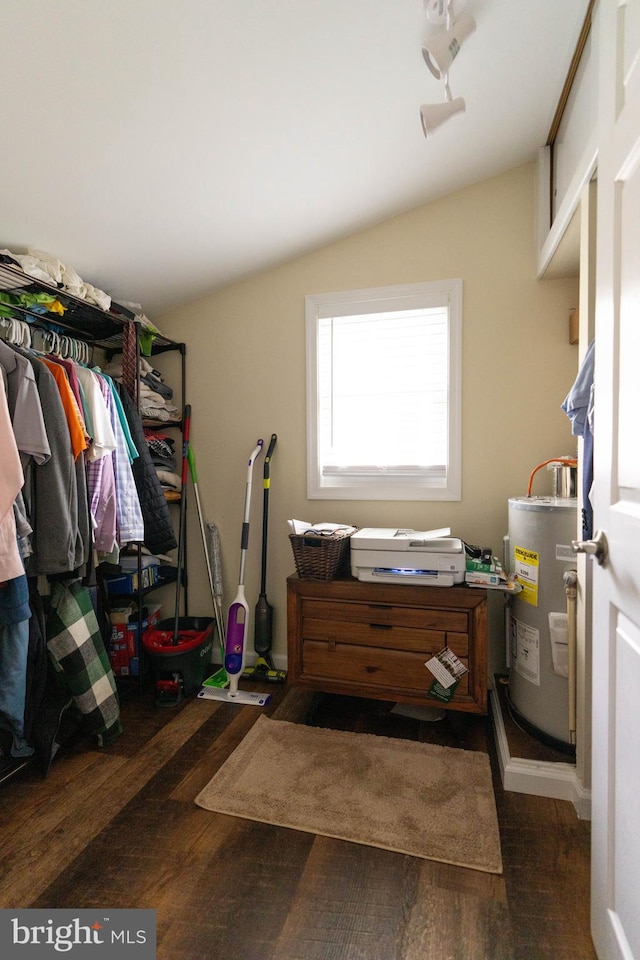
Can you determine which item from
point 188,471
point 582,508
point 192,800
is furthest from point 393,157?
point 192,800

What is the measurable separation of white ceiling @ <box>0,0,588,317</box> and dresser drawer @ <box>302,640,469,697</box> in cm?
191

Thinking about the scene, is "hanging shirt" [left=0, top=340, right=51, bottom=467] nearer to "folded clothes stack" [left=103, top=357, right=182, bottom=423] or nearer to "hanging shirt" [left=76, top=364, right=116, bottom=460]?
"hanging shirt" [left=76, top=364, right=116, bottom=460]

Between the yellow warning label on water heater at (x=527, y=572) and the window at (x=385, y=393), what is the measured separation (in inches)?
20.5

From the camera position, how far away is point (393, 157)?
190 centimetres

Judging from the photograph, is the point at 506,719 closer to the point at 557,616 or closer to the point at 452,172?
the point at 557,616

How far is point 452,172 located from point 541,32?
2.14 feet

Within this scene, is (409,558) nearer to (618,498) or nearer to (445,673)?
(445,673)

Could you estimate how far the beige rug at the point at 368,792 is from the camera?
1.39 metres

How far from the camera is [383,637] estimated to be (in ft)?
6.32

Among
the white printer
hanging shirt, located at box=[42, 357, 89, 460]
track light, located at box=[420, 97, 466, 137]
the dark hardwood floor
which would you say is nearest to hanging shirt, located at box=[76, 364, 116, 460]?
hanging shirt, located at box=[42, 357, 89, 460]

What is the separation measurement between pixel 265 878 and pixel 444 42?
7.93 ft

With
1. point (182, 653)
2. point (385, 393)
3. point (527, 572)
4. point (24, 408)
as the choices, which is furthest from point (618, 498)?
point (182, 653)

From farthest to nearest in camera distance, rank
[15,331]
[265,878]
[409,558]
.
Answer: [409,558] → [15,331] → [265,878]

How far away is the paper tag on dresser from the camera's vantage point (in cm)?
183
